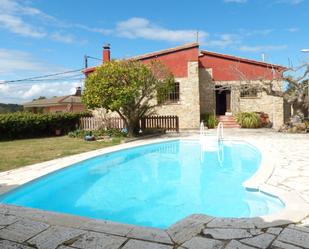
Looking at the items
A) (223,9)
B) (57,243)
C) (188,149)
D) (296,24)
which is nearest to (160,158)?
(188,149)

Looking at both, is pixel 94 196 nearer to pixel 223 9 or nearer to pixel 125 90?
pixel 125 90

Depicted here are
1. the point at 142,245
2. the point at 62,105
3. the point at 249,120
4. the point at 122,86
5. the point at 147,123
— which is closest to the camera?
the point at 142,245

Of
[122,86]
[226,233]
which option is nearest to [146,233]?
[226,233]

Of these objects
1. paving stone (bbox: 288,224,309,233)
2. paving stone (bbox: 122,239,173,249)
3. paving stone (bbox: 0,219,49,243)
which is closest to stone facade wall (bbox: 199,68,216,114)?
paving stone (bbox: 288,224,309,233)

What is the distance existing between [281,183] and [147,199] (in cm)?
286

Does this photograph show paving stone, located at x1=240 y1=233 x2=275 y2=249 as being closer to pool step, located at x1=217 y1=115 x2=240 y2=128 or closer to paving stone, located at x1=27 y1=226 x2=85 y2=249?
paving stone, located at x1=27 y1=226 x2=85 y2=249

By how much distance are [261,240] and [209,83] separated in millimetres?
19513

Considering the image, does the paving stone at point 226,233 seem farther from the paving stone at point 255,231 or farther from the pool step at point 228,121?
the pool step at point 228,121

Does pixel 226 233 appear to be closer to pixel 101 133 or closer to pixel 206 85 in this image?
pixel 101 133

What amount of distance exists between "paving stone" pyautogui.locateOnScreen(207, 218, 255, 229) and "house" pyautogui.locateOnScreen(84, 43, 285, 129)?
16.8m

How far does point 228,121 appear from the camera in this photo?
69.6 feet

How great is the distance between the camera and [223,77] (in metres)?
22.0

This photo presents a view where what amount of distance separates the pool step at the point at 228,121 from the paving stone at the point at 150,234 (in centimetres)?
1805

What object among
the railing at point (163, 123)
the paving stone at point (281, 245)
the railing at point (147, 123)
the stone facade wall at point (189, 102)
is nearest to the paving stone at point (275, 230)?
the paving stone at point (281, 245)
